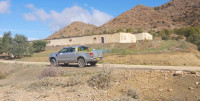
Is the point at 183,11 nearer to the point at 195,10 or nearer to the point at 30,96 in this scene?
the point at 195,10

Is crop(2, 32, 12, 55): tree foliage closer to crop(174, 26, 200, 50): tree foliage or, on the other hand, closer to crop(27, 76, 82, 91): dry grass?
crop(27, 76, 82, 91): dry grass

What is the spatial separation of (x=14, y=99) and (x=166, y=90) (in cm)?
649

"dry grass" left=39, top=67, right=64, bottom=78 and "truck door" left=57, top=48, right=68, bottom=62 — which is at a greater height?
"truck door" left=57, top=48, right=68, bottom=62

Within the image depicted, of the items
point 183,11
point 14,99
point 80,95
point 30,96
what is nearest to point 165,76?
point 80,95

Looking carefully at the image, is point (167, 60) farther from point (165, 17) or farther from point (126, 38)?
Result: point (165, 17)

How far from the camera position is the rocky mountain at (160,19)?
8126 cm

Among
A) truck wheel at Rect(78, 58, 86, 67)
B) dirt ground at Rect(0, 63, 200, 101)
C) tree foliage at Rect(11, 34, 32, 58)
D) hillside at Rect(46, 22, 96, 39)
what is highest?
hillside at Rect(46, 22, 96, 39)

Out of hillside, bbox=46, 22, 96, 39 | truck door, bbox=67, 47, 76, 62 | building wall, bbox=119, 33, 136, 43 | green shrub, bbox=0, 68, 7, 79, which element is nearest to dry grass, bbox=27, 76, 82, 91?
green shrub, bbox=0, 68, 7, 79

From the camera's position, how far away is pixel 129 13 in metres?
112

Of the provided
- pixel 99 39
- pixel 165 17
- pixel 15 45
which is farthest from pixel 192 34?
pixel 15 45

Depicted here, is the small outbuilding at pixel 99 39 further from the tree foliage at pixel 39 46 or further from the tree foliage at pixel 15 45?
the tree foliage at pixel 15 45

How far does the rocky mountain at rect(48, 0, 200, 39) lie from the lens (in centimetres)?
8126

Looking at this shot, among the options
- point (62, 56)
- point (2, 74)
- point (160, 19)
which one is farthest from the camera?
point (160, 19)

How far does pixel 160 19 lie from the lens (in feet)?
300
